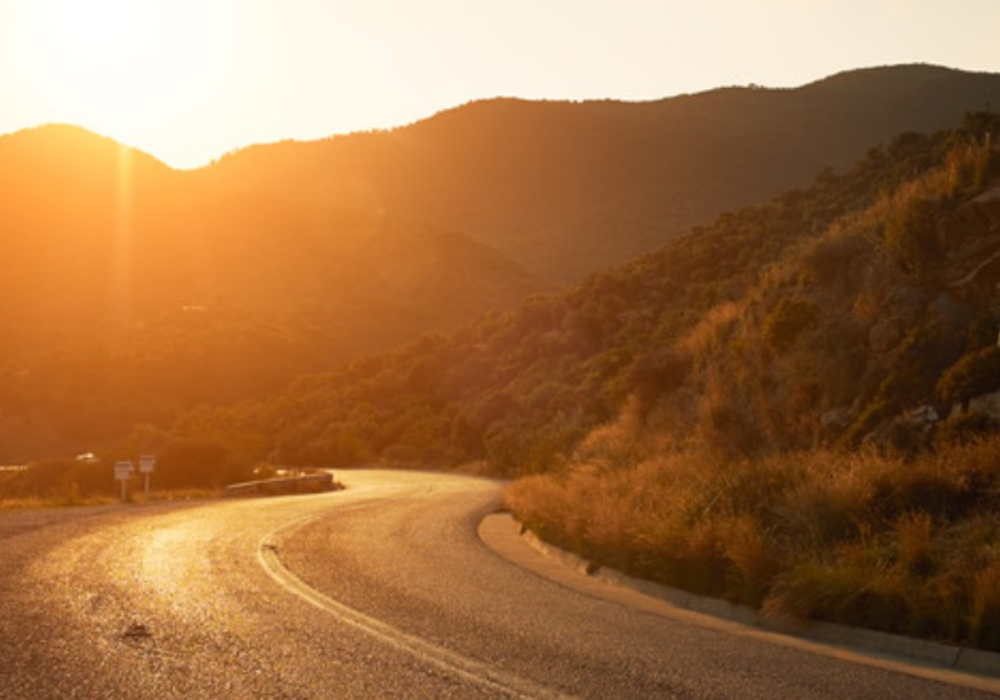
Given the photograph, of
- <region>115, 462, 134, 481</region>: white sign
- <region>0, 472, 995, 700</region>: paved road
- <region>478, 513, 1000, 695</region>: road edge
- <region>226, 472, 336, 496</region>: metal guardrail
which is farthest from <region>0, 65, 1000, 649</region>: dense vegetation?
<region>115, 462, 134, 481</region>: white sign

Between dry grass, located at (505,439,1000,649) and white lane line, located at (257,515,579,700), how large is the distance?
3738 millimetres

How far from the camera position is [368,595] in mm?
12742

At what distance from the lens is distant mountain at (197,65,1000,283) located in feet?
428

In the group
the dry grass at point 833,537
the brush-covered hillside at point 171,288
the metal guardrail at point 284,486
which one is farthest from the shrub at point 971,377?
the brush-covered hillside at point 171,288

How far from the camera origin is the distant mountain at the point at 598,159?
428 ft

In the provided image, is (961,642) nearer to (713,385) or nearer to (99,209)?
(713,385)

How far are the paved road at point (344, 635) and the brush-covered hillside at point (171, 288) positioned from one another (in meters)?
66.5

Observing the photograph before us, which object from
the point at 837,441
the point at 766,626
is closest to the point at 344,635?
the point at 766,626

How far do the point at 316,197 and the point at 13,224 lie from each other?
162 feet

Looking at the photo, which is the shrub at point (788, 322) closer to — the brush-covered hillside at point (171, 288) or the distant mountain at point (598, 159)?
the brush-covered hillside at point (171, 288)

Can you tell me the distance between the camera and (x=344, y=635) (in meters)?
10.1

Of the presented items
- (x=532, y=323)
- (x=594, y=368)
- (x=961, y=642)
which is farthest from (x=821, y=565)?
(x=532, y=323)

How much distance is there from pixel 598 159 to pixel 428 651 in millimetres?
145407

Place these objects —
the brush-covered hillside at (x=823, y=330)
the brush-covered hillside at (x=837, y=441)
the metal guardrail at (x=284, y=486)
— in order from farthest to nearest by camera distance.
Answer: the metal guardrail at (x=284, y=486)
the brush-covered hillside at (x=823, y=330)
the brush-covered hillside at (x=837, y=441)
